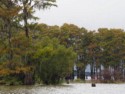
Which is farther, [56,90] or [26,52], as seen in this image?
[26,52]

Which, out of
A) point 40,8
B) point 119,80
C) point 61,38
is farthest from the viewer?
point 61,38

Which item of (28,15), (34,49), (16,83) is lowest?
(16,83)

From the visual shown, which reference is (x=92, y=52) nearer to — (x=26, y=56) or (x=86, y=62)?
(x=86, y=62)

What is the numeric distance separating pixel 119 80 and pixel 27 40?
3725cm

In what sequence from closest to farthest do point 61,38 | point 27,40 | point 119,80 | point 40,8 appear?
point 27,40 < point 40,8 < point 119,80 < point 61,38

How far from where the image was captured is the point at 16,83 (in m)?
51.4

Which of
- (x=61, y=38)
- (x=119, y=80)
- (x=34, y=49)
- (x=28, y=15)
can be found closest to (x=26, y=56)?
(x=34, y=49)

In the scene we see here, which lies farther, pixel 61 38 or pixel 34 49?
pixel 61 38

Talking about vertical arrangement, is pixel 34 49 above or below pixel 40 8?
below

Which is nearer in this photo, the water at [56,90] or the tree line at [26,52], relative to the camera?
the water at [56,90]

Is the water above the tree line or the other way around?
the other way around

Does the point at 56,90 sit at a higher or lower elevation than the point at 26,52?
lower

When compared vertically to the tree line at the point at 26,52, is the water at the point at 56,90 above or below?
below

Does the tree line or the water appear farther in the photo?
the tree line
